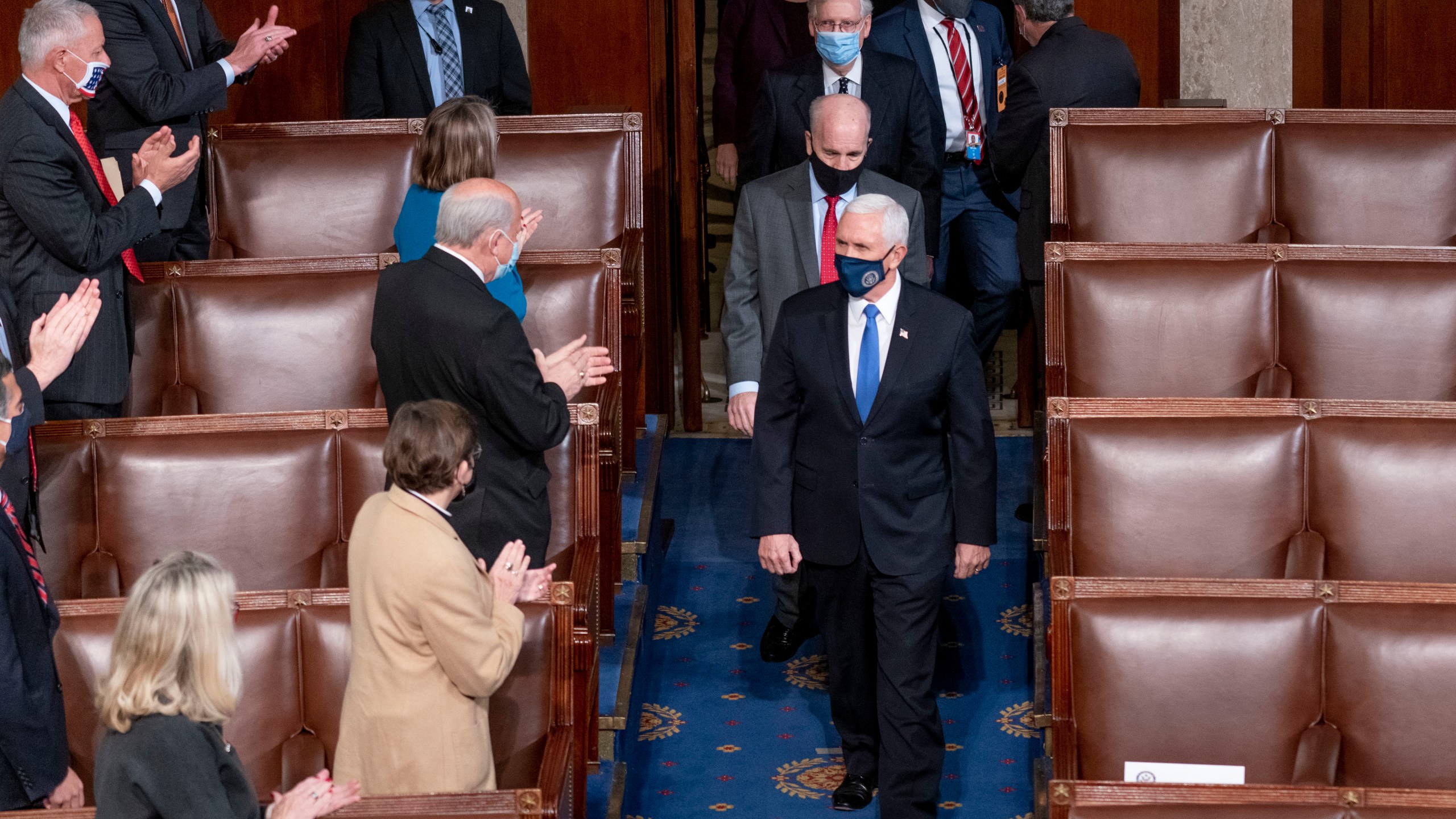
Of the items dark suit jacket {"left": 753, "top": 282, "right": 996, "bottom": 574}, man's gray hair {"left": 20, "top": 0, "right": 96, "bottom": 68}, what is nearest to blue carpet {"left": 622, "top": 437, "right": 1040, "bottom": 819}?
dark suit jacket {"left": 753, "top": 282, "right": 996, "bottom": 574}

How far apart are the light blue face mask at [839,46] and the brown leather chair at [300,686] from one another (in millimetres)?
1793

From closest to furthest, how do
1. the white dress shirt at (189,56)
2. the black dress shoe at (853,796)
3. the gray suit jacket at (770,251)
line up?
the black dress shoe at (853,796), the gray suit jacket at (770,251), the white dress shirt at (189,56)

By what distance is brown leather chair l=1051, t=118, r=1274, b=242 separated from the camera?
11.8 feet

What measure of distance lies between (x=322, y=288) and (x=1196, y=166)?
1.96 metres

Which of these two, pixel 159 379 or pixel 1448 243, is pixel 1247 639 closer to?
pixel 1448 243

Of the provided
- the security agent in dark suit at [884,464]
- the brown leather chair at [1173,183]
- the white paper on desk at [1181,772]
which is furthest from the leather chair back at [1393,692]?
the brown leather chair at [1173,183]

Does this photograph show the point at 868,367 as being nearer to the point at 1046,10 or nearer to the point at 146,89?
the point at 1046,10

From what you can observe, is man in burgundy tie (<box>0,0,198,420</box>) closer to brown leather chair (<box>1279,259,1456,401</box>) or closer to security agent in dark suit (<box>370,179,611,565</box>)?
security agent in dark suit (<box>370,179,611,565</box>)

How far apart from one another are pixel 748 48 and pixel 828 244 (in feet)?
4.35

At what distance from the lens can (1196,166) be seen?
11.8ft

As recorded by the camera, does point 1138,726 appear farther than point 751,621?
No

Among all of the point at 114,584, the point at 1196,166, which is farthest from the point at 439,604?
the point at 1196,166

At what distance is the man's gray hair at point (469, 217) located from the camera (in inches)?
97.4

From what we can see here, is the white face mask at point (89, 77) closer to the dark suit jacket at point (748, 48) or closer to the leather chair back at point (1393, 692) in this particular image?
the dark suit jacket at point (748, 48)
